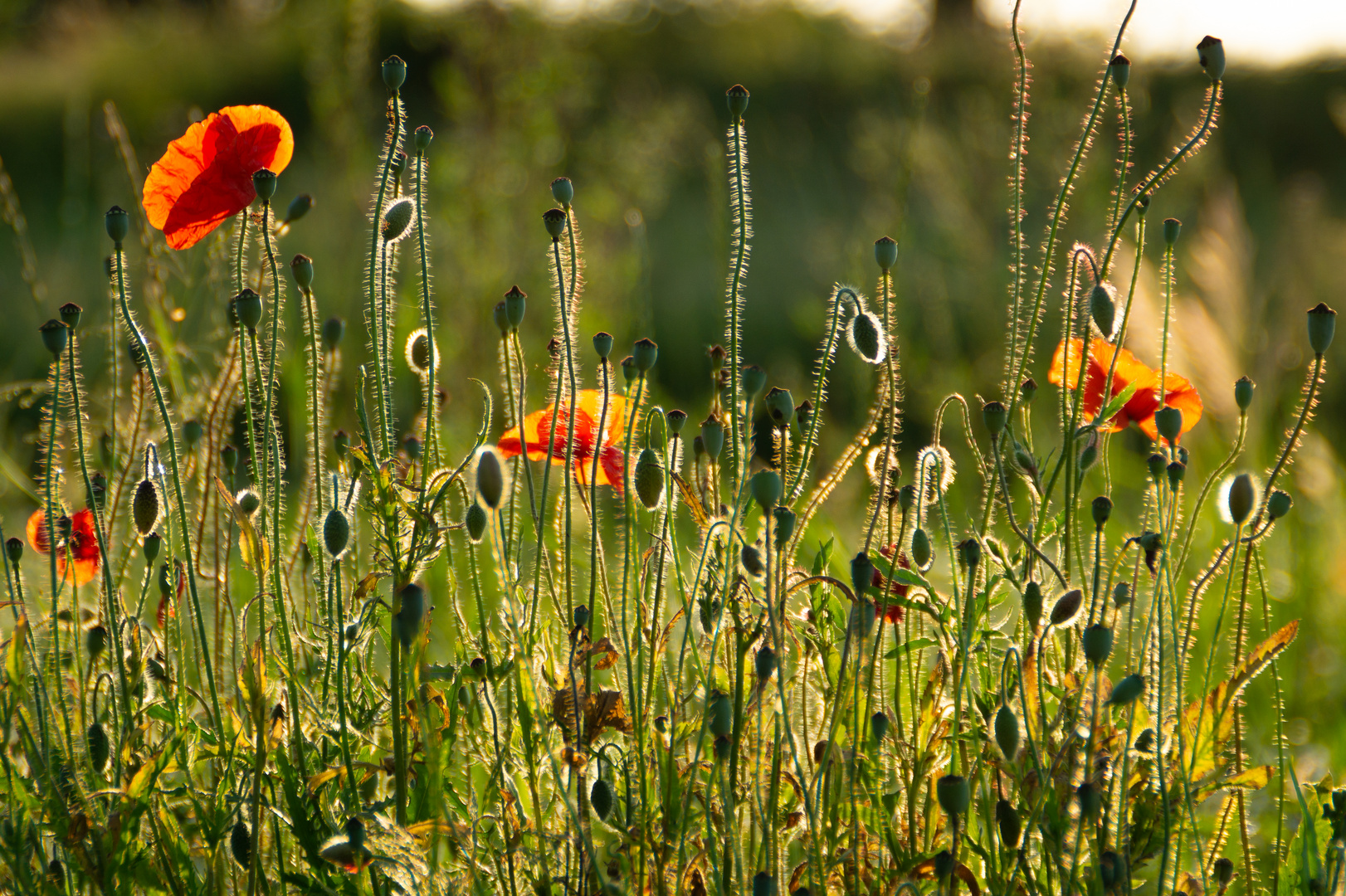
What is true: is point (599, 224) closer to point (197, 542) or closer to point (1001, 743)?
point (197, 542)

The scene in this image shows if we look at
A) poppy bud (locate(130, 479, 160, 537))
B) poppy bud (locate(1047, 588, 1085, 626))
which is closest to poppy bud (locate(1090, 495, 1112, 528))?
poppy bud (locate(1047, 588, 1085, 626))

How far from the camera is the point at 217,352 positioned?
173 cm

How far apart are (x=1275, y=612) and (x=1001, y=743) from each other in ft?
6.53

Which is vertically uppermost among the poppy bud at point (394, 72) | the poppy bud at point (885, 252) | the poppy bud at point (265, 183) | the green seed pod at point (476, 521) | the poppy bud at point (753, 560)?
the poppy bud at point (394, 72)

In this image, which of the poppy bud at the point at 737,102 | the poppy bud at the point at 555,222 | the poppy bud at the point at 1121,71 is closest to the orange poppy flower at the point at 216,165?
the poppy bud at the point at 555,222

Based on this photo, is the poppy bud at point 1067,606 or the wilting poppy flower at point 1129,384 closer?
the poppy bud at point 1067,606

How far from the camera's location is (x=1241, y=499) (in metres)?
1.06

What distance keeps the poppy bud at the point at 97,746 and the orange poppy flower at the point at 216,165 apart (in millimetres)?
510

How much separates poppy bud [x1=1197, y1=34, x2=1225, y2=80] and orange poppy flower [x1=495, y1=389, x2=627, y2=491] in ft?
2.05

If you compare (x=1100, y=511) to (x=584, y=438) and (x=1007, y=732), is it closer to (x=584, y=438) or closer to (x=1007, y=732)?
(x=1007, y=732)

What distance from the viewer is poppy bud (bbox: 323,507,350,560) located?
3.55 feet

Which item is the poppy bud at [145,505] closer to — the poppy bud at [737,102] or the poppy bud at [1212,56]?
the poppy bud at [737,102]

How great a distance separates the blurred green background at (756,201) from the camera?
9.97 ft

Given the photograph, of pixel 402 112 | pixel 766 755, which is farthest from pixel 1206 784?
pixel 402 112
